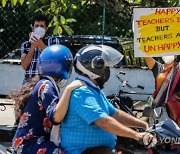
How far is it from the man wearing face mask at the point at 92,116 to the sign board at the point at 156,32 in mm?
1626

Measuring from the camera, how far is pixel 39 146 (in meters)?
3.95

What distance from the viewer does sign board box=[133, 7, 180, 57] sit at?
5.54 m

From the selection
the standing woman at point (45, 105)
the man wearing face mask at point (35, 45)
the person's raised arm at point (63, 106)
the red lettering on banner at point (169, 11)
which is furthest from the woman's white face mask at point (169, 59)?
the person's raised arm at point (63, 106)

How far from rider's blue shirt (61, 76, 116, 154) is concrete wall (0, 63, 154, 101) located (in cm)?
538

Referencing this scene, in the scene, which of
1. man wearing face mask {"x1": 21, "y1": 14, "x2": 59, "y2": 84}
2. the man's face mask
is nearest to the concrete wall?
man wearing face mask {"x1": 21, "y1": 14, "x2": 59, "y2": 84}

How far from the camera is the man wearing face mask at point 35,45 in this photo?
6.75 m

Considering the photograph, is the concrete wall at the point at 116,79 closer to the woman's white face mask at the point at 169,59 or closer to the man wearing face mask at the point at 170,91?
the woman's white face mask at the point at 169,59

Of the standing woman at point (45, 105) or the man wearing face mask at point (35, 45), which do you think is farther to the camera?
the man wearing face mask at point (35, 45)

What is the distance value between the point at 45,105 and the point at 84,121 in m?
0.29

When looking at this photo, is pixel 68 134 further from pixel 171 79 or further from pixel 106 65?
pixel 171 79

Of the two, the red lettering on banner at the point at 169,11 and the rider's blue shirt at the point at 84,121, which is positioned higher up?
the red lettering on banner at the point at 169,11

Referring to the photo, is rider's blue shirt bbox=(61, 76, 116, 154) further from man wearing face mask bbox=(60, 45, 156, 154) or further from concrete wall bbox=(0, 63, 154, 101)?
concrete wall bbox=(0, 63, 154, 101)

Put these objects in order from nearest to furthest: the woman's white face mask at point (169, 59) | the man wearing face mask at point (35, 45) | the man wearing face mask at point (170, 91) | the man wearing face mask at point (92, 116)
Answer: the man wearing face mask at point (92, 116) → the man wearing face mask at point (170, 91) → the woman's white face mask at point (169, 59) → the man wearing face mask at point (35, 45)

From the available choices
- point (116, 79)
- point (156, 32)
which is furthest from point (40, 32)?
point (116, 79)
